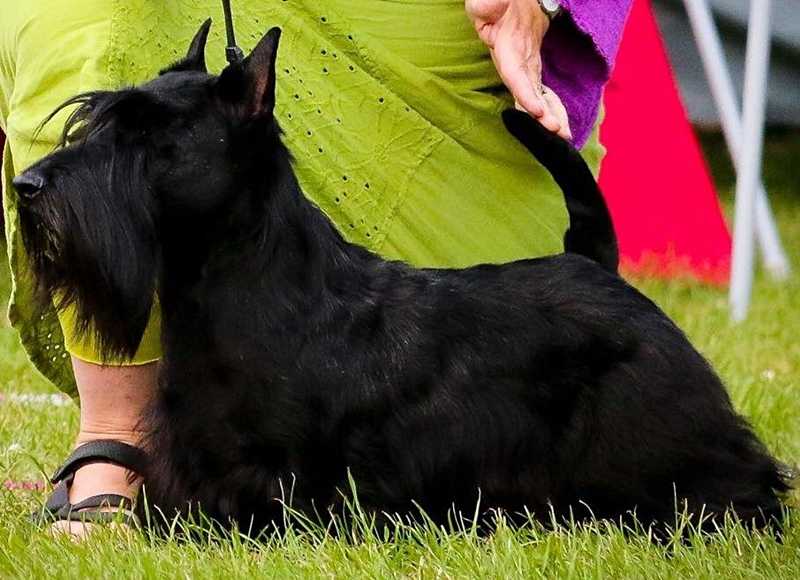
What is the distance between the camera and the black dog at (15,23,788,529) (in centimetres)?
191

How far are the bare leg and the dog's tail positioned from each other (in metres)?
0.66

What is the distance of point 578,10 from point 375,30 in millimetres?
335

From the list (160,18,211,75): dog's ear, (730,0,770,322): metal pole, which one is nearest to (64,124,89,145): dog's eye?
(160,18,211,75): dog's ear

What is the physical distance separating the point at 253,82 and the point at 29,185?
305 mm

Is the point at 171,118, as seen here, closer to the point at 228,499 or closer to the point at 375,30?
the point at 228,499

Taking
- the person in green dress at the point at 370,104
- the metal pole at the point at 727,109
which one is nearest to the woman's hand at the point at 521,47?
the person in green dress at the point at 370,104

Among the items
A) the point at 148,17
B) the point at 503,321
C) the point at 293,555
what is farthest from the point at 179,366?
the point at 148,17

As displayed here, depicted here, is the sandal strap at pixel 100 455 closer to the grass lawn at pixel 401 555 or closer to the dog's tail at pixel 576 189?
the grass lawn at pixel 401 555

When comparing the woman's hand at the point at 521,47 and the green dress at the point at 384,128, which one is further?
the green dress at the point at 384,128

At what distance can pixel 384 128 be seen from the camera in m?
2.51

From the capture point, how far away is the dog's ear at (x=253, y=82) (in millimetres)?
1892

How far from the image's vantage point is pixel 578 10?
2.38m

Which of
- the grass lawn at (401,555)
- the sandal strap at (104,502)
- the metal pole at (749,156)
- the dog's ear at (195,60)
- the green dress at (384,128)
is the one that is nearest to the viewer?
the grass lawn at (401,555)

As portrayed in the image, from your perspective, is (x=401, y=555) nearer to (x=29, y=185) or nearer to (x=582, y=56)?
(x=29, y=185)
